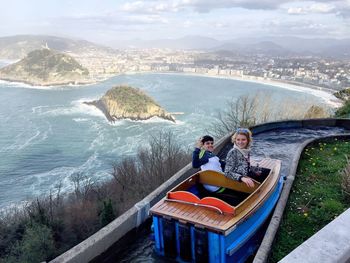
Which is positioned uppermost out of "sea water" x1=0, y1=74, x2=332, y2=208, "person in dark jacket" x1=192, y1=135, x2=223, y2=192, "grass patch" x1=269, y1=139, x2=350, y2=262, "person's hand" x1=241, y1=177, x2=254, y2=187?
"person in dark jacket" x1=192, y1=135, x2=223, y2=192

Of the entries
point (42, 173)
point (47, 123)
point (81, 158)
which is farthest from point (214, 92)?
point (42, 173)

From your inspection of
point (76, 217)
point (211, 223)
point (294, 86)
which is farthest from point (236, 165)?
point (294, 86)

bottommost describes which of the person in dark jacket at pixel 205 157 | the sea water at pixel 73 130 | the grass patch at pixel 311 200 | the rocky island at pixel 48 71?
the sea water at pixel 73 130

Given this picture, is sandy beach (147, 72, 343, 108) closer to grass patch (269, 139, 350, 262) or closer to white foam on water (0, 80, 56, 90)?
white foam on water (0, 80, 56, 90)

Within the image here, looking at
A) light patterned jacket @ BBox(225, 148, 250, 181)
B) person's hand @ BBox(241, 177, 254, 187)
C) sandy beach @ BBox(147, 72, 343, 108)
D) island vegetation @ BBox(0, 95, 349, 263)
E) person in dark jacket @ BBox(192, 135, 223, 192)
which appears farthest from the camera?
sandy beach @ BBox(147, 72, 343, 108)

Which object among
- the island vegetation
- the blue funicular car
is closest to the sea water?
the island vegetation

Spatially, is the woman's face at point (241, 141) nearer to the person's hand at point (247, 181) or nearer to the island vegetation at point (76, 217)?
the person's hand at point (247, 181)

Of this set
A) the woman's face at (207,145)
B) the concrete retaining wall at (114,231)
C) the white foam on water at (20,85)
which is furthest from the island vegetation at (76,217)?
the white foam on water at (20,85)

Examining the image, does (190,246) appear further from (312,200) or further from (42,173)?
(42,173)
